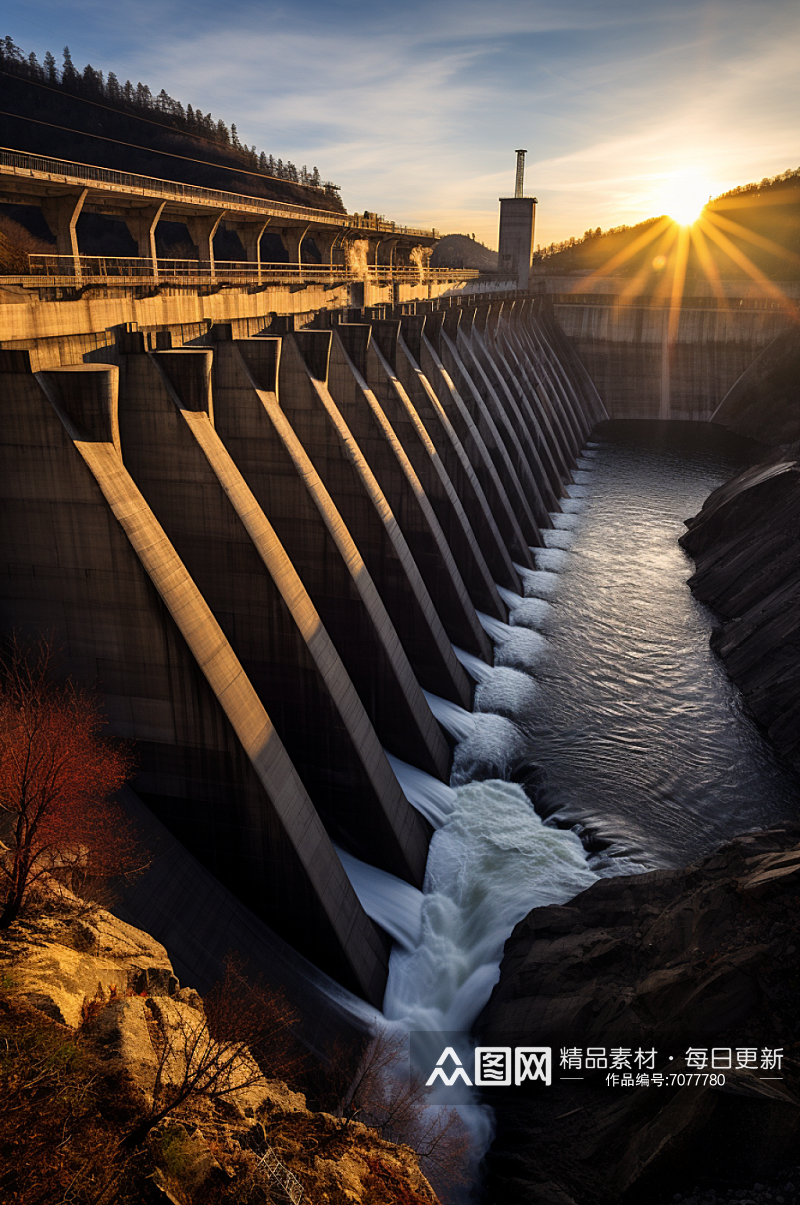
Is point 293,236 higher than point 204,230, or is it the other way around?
point 293,236

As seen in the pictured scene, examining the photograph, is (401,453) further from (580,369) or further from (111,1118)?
(580,369)

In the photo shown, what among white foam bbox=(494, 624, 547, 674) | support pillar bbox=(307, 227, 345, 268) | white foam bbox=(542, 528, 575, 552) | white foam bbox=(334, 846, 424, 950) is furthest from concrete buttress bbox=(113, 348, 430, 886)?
support pillar bbox=(307, 227, 345, 268)

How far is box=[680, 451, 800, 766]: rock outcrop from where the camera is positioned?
2150 centimetres

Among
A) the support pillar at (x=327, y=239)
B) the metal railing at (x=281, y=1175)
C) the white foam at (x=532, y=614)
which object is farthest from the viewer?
the support pillar at (x=327, y=239)

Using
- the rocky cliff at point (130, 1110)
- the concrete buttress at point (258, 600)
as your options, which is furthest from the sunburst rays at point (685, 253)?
the rocky cliff at point (130, 1110)

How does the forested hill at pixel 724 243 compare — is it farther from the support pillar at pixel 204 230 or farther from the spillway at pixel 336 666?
the spillway at pixel 336 666

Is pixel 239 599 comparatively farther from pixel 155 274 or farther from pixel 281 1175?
pixel 155 274

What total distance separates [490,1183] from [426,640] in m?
12.6

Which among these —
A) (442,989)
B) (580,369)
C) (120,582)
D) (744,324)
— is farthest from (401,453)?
(744,324)

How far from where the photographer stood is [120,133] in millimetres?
90875

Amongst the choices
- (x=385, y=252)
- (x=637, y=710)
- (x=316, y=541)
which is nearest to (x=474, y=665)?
(x=637, y=710)

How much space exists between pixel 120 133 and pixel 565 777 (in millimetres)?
100984

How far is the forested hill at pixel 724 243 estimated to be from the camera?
107 metres

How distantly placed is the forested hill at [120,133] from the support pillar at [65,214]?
171ft
